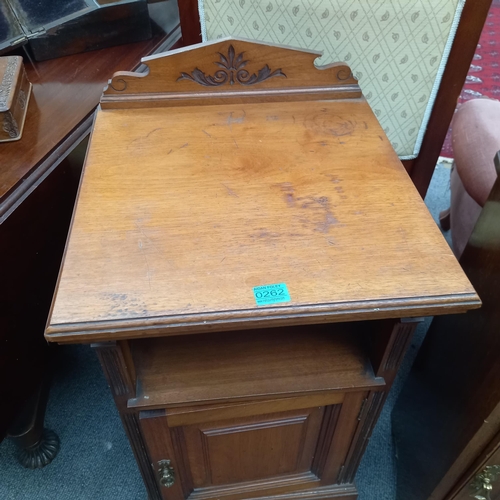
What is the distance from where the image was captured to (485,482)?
2.14 ft

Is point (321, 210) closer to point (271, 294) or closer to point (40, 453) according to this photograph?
point (271, 294)

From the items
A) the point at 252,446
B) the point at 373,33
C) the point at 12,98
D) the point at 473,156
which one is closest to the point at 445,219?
the point at 473,156

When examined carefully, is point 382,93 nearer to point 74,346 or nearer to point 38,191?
point 38,191

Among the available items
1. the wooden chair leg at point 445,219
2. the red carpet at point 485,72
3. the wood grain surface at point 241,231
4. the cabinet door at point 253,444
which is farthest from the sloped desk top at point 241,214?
the red carpet at point 485,72

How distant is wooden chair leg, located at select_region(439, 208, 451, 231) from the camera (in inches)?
A: 58.9

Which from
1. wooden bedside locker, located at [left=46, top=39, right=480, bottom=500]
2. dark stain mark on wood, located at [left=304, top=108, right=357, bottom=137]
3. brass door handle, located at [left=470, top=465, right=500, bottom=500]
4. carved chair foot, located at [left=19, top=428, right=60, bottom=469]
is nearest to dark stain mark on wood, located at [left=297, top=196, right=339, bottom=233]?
wooden bedside locker, located at [left=46, top=39, right=480, bottom=500]

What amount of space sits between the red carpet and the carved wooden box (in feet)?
4.97

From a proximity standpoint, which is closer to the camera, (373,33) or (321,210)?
(321,210)

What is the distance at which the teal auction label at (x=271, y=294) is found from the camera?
1.52 feet

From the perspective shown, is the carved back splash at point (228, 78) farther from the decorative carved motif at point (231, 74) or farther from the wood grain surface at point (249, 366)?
the wood grain surface at point (249, 366)

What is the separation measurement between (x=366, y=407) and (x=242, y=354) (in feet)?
0.70

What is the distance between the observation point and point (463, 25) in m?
0.83

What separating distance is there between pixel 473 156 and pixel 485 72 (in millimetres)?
1582

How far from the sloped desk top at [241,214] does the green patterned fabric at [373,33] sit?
0.19 m
